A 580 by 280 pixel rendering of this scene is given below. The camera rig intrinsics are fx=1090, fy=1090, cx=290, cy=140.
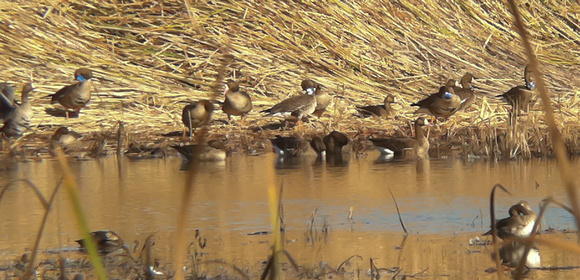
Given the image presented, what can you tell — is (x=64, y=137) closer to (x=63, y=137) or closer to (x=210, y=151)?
(x=63, y=137)

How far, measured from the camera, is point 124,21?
17062 millimetres

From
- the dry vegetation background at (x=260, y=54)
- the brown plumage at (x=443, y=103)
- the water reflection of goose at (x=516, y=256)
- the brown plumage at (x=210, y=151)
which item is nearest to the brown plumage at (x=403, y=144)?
the dry vegetation background at (x=260, y=54)

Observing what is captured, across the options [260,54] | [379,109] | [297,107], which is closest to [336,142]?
[297,107]

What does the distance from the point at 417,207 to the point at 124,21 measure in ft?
32.7

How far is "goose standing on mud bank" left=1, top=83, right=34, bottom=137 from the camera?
12.8 m

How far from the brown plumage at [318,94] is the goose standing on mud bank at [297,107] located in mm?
133

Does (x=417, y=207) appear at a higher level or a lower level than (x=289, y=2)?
lower

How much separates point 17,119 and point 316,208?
22.4ft

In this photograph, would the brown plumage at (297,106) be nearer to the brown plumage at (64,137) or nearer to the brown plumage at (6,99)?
the brown plumage at (64,137)

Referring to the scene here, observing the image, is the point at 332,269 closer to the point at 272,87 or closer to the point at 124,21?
the point at 272,87

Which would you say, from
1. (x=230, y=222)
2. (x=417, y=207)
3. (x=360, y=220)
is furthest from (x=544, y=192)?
(x=230, y=222)

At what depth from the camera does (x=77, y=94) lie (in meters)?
13.8

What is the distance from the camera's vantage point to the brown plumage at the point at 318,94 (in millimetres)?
14969

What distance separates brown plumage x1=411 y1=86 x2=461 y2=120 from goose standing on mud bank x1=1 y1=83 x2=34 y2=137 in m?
5.25
